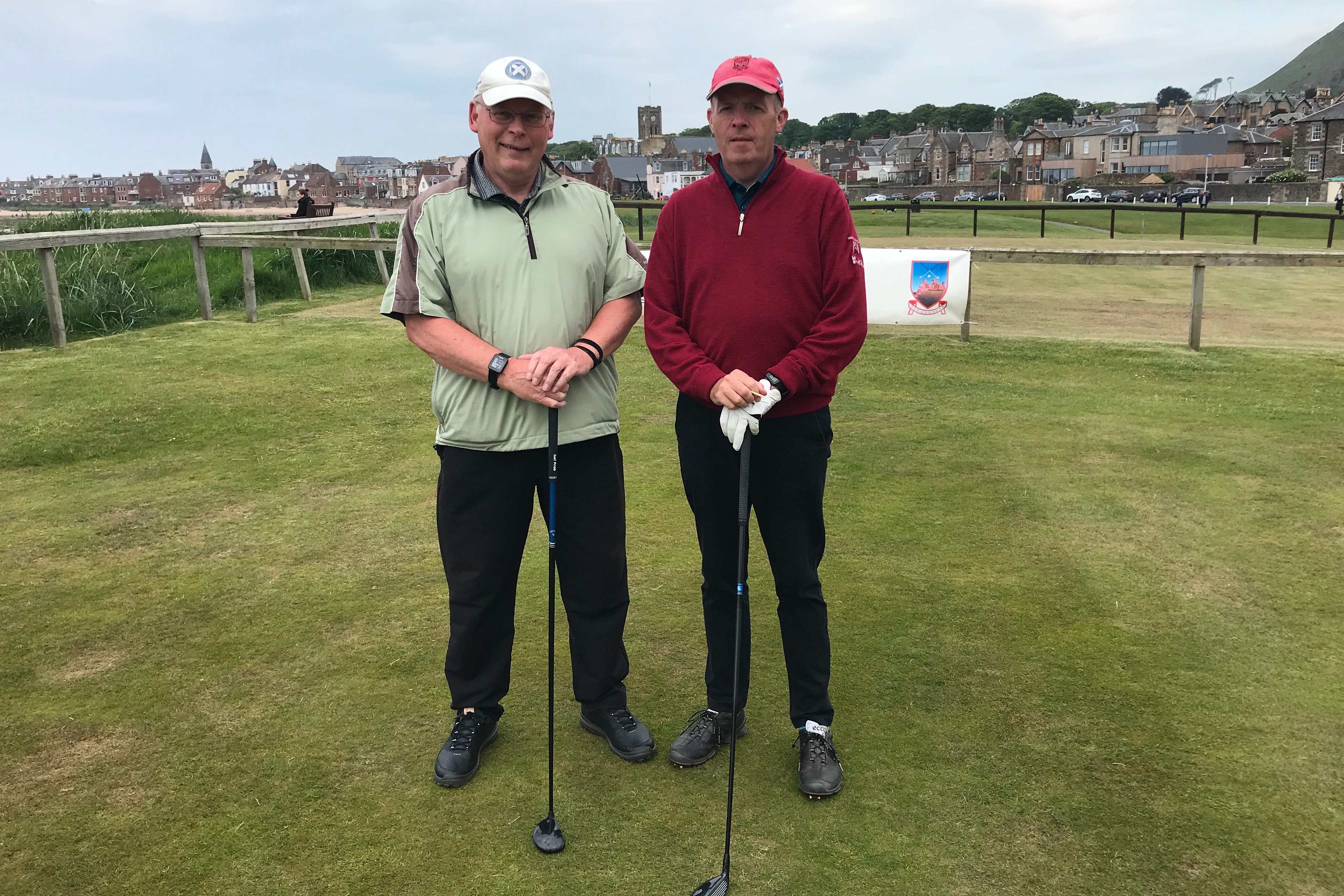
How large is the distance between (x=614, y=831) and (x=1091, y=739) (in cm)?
158

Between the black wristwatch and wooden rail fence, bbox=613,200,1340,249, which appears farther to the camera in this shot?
wooden rail fence, bbox=613,200,1340,249

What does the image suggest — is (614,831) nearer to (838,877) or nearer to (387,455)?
(838,877)

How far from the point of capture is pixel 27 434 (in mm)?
6980

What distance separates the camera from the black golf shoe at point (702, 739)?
325 centimetres

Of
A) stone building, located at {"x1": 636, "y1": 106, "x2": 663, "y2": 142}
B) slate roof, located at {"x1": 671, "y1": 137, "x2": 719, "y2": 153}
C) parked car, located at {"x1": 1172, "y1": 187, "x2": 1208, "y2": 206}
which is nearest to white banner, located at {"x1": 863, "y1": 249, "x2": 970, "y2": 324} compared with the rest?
parked car, located at {"x1": 1172, "y1": 187, "x2": 1208, "y2": 206}

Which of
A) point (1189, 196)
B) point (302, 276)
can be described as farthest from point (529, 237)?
point (1189, 196)

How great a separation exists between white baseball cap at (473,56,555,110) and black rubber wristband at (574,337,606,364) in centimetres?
71

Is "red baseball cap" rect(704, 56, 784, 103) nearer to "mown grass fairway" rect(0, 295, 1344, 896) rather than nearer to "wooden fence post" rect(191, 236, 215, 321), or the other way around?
"mown grass fairway" rect(0, 295, 1344, 896)

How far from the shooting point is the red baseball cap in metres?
2.94

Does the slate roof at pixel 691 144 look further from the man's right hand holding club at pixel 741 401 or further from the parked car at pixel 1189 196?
the man's right hand holding club at pixel 741 401

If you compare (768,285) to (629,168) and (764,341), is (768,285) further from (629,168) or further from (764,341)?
(629,168)

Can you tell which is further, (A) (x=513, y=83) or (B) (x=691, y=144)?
(B) (x=691, y=144)

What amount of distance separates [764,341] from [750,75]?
0.77 metres

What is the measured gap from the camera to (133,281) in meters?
12.4
